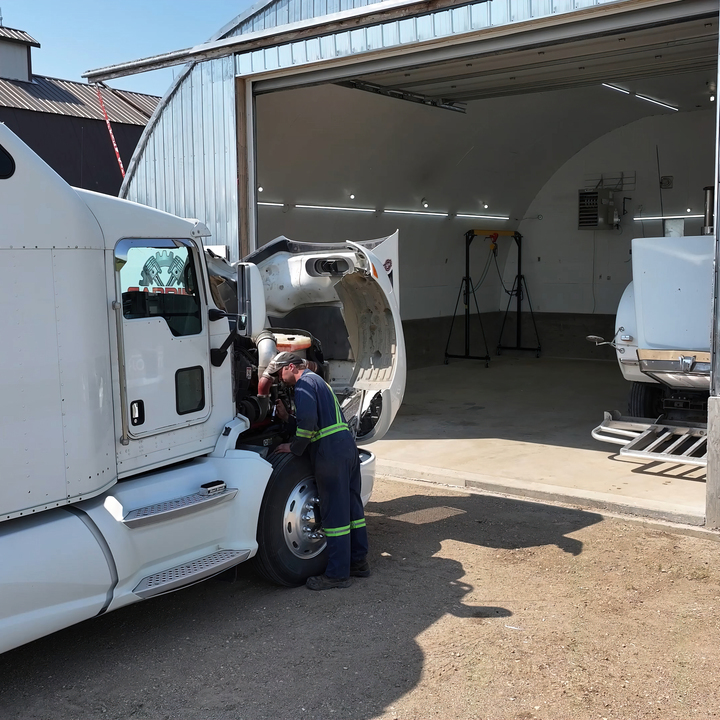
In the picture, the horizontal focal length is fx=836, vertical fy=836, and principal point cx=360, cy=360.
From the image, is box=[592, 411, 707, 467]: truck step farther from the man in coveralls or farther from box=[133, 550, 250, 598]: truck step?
box=[133, 550, 250, 598]: truck step

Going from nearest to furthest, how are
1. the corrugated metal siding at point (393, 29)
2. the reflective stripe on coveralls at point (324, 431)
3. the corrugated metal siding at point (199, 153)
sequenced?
the reflective stripe on coveralls at point (324, 431), the corrugated metal siding at point (393, 29), the corrugated metal siding at point (199, 153)

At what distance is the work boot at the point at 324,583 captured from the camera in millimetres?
5661

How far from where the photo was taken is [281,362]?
5.88m

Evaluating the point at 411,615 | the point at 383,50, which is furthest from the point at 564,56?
the point at 411,615

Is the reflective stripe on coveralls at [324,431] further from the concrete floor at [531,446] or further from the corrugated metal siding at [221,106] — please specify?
the corrugated metal siding at [221,106]

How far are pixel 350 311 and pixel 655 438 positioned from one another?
429cm

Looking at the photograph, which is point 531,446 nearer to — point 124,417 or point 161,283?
point 161,283

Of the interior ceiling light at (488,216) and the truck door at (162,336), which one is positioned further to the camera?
the interior ceiling light at (488,216)

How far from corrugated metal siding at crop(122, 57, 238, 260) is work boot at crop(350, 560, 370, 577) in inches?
205

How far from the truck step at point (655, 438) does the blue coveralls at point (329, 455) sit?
403cm

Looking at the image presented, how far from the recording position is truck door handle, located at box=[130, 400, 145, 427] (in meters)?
4.82

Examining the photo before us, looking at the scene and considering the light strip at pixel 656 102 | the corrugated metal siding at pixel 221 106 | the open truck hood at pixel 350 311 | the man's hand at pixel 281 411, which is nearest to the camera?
the man's hand at pixel 281 411

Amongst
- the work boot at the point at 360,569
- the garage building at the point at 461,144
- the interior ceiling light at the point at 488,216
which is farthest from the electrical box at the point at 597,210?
the work boot at the point at 360,569

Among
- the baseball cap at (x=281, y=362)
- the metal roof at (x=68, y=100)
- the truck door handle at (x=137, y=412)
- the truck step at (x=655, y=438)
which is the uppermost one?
the metal roof at (x=68, y=100)
